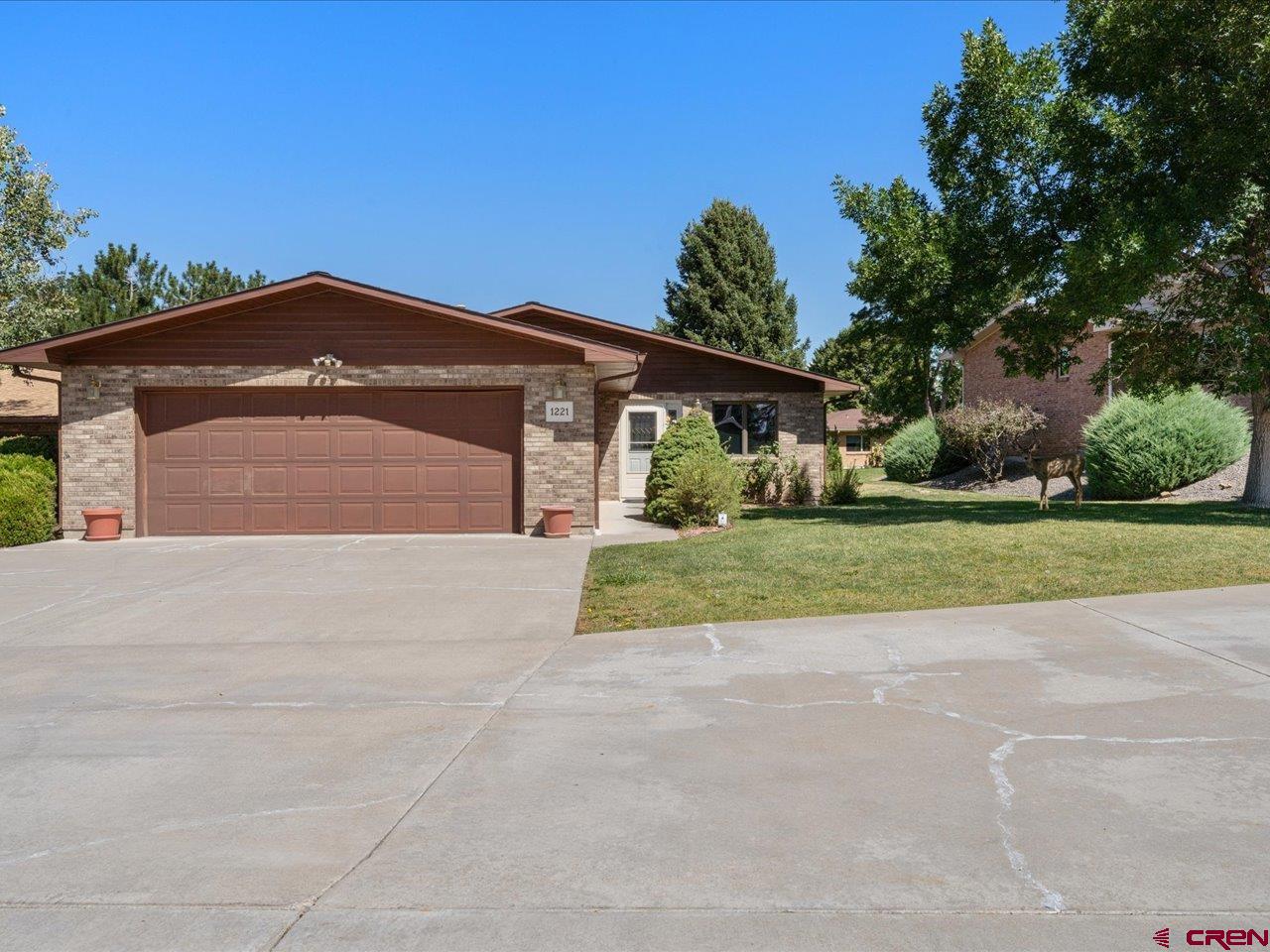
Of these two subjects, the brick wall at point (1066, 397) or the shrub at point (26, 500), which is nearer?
the shrub at point (26, 500)

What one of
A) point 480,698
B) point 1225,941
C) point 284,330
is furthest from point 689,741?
point 284,330

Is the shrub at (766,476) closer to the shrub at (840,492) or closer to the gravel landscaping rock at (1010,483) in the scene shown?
the shrub at (840,492)

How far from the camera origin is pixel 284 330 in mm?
15773

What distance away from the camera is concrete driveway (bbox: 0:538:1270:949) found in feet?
10.9

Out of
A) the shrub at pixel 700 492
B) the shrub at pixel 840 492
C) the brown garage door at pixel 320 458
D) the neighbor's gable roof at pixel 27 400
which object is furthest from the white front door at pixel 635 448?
the neighbor's gable roof at pixel 27 400

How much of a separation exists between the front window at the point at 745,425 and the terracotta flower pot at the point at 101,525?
12.7 m

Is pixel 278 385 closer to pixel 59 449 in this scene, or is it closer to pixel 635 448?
pixel 59 449

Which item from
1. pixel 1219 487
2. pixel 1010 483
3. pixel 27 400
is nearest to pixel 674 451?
pixel 1219 487

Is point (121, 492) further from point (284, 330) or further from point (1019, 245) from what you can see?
point (1019, 245)

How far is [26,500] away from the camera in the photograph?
15242mm

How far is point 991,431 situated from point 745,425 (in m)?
9.81

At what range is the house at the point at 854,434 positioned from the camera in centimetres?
5328

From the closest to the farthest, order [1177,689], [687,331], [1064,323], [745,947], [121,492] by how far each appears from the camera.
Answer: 1. [745,947]
2. [1177,689]
3. [121,492]
4. [1064,323]
5. [687,331]

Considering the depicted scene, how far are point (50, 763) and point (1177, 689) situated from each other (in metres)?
6.40
